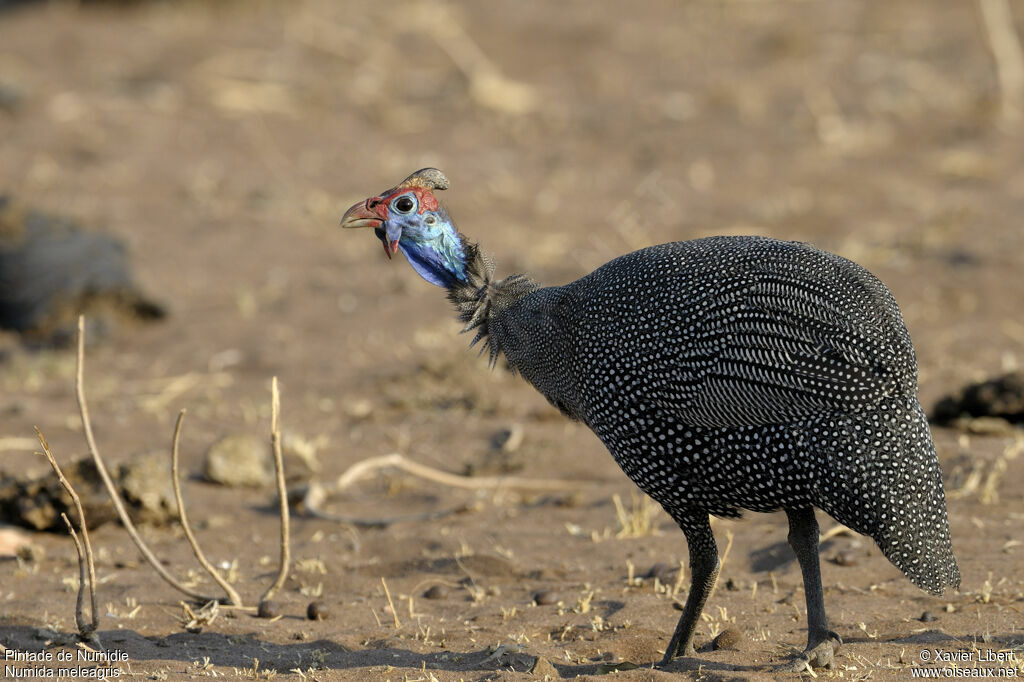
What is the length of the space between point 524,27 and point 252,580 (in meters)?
10.3

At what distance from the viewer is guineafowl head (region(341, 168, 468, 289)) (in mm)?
4168

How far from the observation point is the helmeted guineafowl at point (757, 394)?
11.2 ft

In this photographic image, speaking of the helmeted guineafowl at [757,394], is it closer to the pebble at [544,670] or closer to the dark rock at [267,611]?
the pebble at [544,670]

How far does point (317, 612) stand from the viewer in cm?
429

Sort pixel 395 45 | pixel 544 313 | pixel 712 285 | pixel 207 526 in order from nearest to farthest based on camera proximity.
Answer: pixel 712 285, pixel 544 313, pixel 207 526, pixel 395 45

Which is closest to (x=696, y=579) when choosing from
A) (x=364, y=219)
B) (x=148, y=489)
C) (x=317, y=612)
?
(x=317, y=612)

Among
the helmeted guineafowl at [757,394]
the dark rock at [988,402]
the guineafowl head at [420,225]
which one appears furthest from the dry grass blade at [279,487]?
the dark rock at [988,402]

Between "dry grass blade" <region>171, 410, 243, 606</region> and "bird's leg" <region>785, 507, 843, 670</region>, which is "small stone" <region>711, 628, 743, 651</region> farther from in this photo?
"dry grass blade" <region>171, 410, 243, 606</region>

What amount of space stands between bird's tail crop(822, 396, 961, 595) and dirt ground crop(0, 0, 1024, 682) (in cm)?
32

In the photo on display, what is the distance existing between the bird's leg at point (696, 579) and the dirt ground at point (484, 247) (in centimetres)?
9

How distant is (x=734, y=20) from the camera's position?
1398 cm

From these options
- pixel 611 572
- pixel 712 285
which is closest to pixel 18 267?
pixel 611 572

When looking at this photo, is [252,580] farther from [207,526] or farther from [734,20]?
[734,20]

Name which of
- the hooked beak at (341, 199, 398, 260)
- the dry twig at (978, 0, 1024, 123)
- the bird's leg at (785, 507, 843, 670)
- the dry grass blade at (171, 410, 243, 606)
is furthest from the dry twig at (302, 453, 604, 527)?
the dry twig at (978, 0, 1024, 123)
